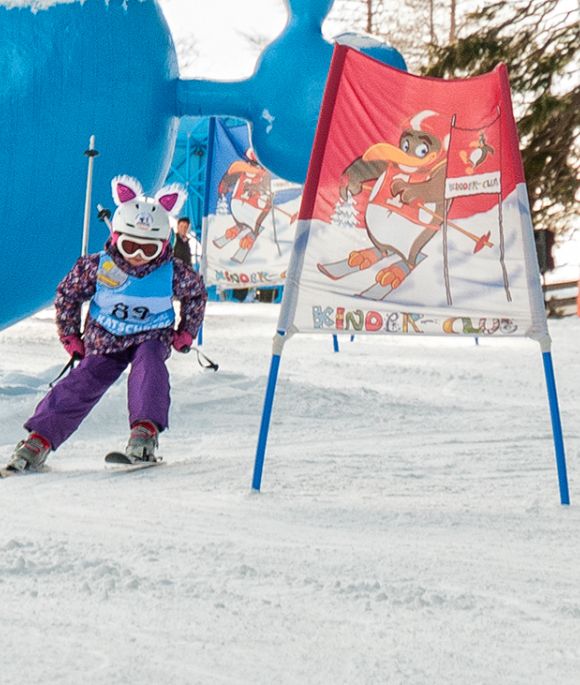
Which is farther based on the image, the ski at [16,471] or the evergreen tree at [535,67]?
the evergreen tree at [535,67]

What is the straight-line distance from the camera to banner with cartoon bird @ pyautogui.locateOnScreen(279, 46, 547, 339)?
2.91m

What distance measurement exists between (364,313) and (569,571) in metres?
1.08

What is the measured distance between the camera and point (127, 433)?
159 inches

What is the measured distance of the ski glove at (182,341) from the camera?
11.5 feet

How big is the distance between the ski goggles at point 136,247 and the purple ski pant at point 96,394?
0.32m

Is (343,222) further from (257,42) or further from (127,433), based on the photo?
(257,42)

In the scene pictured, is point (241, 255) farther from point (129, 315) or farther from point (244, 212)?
point (129, 315)

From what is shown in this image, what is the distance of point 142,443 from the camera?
330 cm

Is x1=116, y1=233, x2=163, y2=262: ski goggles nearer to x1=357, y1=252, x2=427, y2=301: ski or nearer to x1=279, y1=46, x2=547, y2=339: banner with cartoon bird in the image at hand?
x1=279, y1=46, x2=547, y2=339: banner with cartoon bird

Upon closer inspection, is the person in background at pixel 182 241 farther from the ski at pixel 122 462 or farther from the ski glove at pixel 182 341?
the ski at pixel 122 462

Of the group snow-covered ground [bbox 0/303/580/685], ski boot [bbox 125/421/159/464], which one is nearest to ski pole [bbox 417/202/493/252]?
snow-covered ground [bbox 0/303/580/685]

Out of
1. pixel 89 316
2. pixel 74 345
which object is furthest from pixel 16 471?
pixel 89 316

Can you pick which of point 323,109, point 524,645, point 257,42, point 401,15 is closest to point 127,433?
point 323,109

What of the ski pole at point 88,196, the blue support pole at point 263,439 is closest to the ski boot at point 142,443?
the blue support pole at point 263,439
